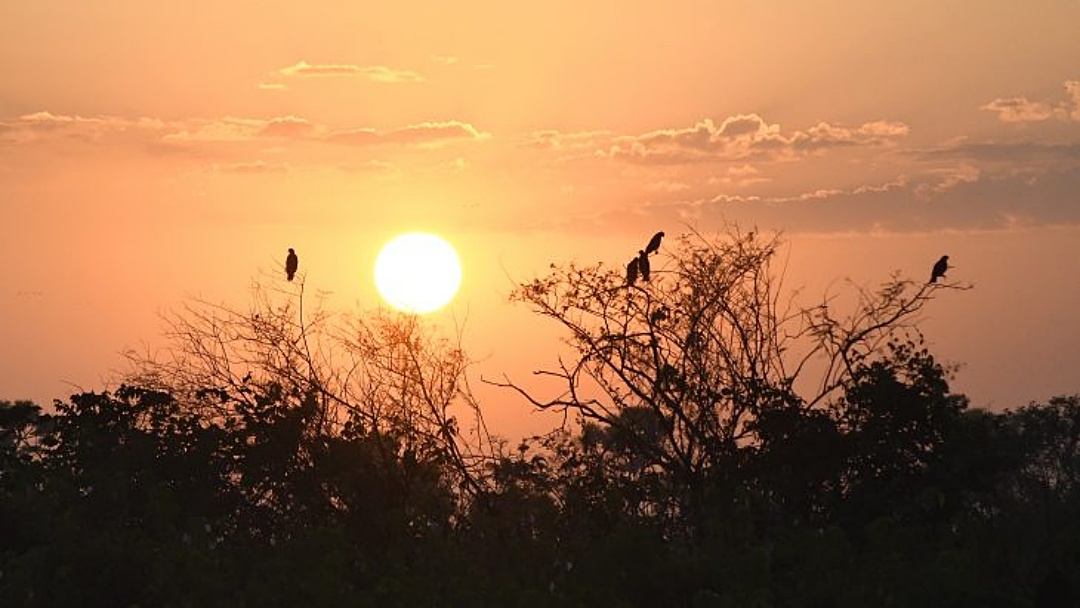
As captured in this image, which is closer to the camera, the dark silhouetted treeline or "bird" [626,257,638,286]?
the dark silhouetted treeline

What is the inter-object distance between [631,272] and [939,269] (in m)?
6.65

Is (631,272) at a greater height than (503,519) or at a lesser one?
greater

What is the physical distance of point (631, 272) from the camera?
31.6 meters

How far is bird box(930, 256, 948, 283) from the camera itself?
31.0 m

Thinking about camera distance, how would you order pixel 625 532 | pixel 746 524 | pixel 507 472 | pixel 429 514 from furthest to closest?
pixel 507 472, pixel 429 514, pixel 746 524, pixel 625 532

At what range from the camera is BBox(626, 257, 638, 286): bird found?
3153 cm

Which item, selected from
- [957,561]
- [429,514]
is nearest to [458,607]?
[957,561]

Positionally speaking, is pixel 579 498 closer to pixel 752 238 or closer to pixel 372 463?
pixel 372 463

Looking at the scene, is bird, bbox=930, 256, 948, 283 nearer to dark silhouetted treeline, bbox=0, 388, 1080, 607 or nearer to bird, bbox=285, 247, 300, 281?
dark silhouetted treeline, bbox=0, 388, 1080, 607

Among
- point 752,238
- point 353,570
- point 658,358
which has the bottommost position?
point 353,570

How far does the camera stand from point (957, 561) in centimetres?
1845

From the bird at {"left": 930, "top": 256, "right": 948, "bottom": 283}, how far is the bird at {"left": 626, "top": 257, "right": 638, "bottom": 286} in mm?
6452

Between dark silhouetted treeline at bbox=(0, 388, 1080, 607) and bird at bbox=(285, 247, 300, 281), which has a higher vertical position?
bird at bbox=(285, 247, 300, 281)

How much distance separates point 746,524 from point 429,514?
25.3 feet
